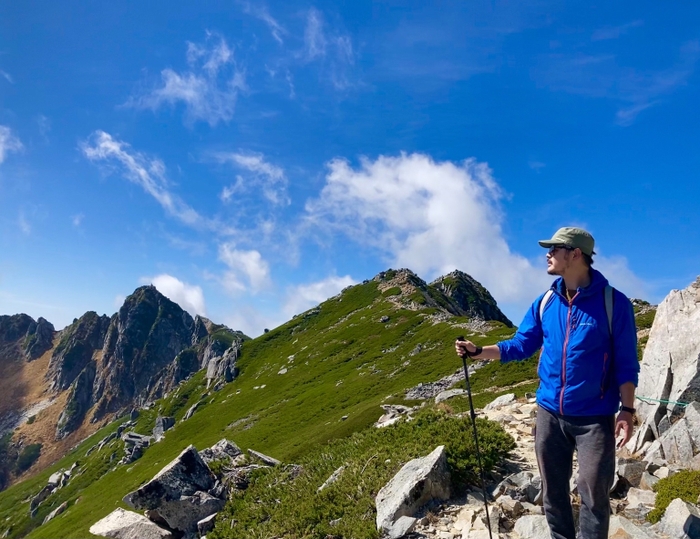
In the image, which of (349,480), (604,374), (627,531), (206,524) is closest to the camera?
(604,374)

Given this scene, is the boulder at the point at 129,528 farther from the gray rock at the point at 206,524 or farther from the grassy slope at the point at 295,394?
the grassy slope at the point at 295,394

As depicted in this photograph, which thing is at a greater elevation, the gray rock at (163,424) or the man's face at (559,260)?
the man's face at (559,260)

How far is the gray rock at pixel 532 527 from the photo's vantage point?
8.30 metres

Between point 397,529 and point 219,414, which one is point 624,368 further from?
point 219,414

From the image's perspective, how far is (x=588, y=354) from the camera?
609 cm

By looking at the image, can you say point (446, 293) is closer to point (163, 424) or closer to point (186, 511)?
point (163, 424)

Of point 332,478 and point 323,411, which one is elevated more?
point 323,411

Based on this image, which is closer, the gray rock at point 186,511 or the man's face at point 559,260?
Answer: the man's face at point 559,260

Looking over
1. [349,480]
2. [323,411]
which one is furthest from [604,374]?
[323,411]

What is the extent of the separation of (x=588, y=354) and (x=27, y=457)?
24305 cm

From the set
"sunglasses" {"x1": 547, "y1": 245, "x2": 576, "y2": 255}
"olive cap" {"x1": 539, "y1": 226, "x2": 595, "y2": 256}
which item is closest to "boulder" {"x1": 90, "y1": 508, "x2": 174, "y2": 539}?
"sunglasses" {"x1": 547, "y1": 245, "x2": 576, "y2": 255}

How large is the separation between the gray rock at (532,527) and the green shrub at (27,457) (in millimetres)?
235391

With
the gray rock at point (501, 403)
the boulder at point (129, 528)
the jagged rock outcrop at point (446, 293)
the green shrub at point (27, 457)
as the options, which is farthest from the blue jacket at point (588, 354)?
the green shrub at point (27, 457)

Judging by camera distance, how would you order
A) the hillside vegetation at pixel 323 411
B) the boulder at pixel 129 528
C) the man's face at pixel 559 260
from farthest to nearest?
1. the boulder at pixel 129 528
2. the hillside vegetation at pixel 323 411
3. the man's face at pixel 559 260
